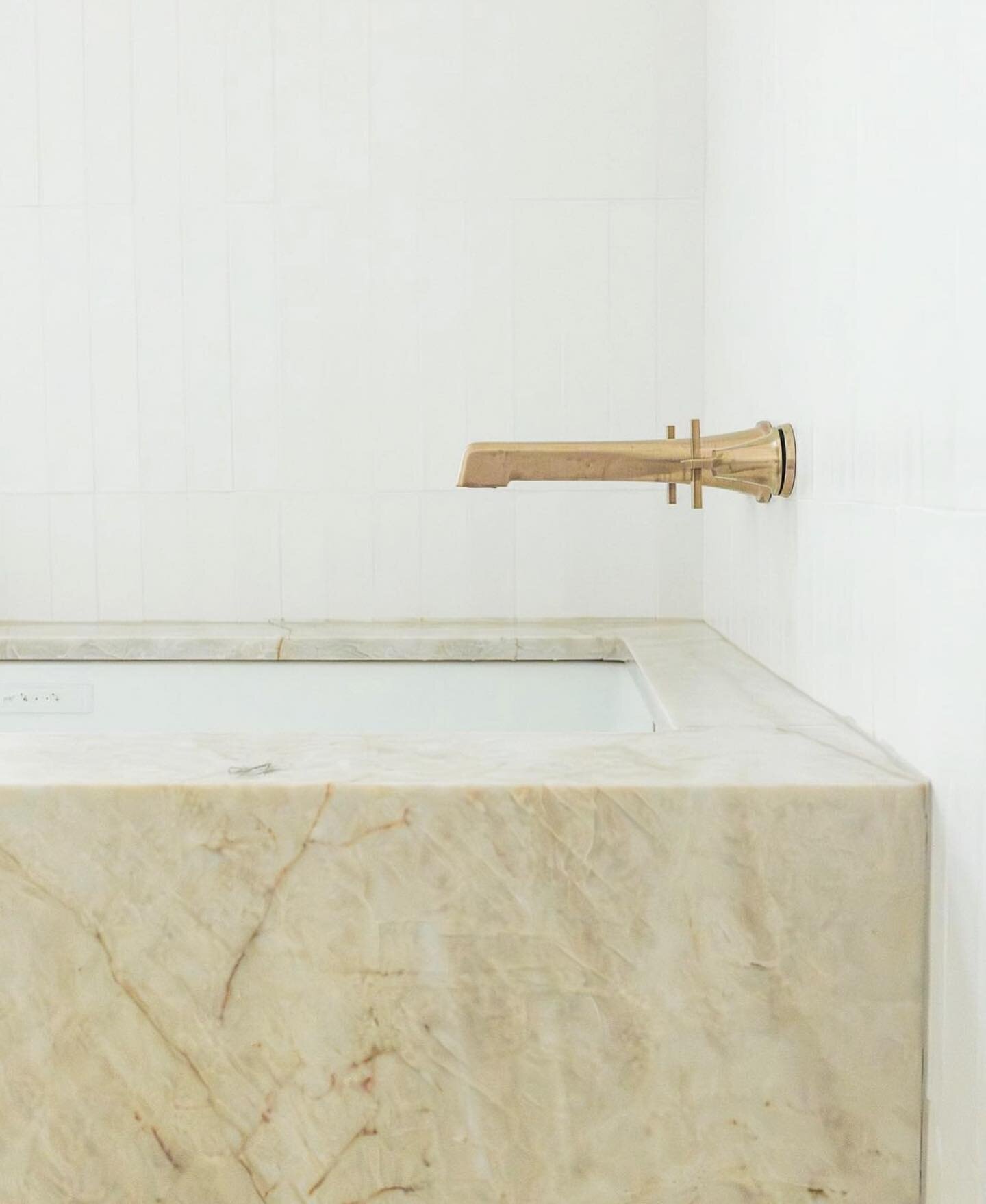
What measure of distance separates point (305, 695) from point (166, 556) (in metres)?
0.31

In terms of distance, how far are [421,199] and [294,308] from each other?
0.65ft

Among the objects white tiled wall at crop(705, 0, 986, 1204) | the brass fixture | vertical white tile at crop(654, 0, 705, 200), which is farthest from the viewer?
vertical white tile at crop(654, 0, 705, 200)

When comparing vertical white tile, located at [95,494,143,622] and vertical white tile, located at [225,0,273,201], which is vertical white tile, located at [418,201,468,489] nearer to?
vertical white tile, located at [225,0,273,201]

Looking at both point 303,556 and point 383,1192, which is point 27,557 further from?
point 383,1192

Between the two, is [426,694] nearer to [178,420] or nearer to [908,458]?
[178,420]

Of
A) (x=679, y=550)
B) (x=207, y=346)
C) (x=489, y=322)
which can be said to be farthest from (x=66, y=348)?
(x=679, y=550)

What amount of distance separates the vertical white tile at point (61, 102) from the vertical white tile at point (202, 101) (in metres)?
0.12

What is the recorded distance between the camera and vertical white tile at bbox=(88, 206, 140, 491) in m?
1.28

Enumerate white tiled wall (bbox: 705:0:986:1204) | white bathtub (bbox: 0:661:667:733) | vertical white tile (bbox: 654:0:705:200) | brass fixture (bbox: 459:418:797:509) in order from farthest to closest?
1. vertical white tile (bbox: 654:0:705:200)
2. white bathtub (bbox: 0:661:667:733)
3. brass fixture (bbox: 459:418:797:509)
4. white tiled wall (bbox: 705:0:986:1204)

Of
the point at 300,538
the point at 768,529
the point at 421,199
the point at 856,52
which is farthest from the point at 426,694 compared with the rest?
the point at 856,52

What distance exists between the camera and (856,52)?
24.4 inches

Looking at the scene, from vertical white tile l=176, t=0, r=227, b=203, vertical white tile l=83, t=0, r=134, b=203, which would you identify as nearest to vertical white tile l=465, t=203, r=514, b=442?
vertical white tile l=176, t=0, r=227, b=203

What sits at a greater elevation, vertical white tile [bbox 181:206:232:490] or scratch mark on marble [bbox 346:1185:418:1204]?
vertical white tile [bbox 181:206:232:490]

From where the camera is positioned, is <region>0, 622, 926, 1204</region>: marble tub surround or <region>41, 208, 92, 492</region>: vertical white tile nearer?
<region>0, 622, 926, 1204</region>: marble tub surround
